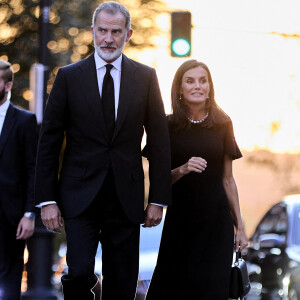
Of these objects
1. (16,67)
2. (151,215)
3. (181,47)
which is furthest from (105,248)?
(16,67)

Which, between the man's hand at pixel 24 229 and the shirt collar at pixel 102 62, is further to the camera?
the man's hand at pixel 24 229

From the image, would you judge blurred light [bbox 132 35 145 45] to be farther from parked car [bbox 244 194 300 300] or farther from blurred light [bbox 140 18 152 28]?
parked car [bbox 244 194 300 300]

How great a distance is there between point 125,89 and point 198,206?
1.11m

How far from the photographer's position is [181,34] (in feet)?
51.0

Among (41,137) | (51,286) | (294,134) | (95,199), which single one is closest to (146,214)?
(95,199)

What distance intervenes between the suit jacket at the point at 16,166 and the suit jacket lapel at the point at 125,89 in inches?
56.9

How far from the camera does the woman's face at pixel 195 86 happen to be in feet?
24.1

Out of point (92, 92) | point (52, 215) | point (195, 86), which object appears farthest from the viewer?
point (195, 86)

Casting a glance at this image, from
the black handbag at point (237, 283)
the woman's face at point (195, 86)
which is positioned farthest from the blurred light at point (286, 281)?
the woman's face at point (195, 86)

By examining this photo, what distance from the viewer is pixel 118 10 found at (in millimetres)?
6617

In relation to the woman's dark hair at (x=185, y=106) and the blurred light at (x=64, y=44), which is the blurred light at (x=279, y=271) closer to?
the woman's dark hair at (x=185, y=106)

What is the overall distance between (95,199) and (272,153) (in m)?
47.6

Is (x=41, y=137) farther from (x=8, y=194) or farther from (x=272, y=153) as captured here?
(x=272, y=153)

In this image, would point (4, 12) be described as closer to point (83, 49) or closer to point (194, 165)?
point (83, 49)
